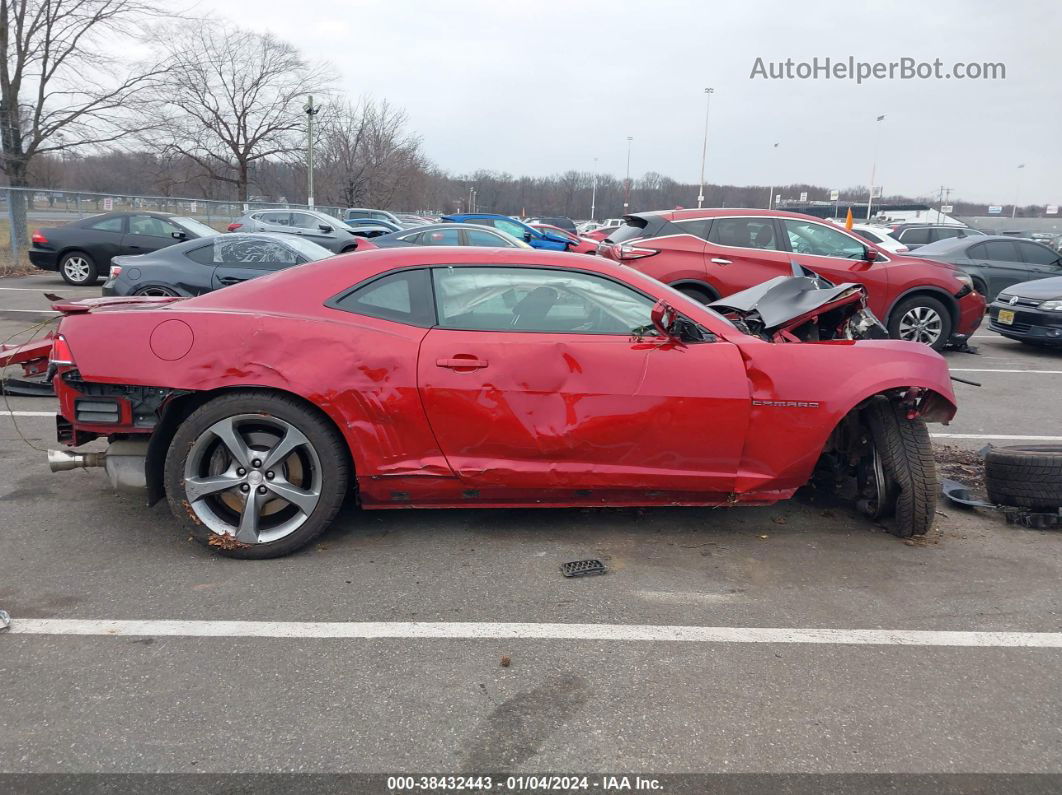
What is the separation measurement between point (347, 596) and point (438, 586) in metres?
0.40

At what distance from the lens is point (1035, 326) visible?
33.3ft

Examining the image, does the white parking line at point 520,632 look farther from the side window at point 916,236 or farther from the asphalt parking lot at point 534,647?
the side window at point 916,236

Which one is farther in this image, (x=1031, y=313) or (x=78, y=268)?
(x=78, y=268)

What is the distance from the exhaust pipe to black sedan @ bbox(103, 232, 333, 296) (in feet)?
17.9

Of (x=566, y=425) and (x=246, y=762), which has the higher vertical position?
(x=566, y=425)

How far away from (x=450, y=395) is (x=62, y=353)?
1.89 meters

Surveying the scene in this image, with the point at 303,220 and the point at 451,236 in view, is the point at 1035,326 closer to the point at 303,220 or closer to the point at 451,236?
the point at 451,236

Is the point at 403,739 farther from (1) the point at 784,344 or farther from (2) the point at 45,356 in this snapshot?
→ (2) the point at 45,356

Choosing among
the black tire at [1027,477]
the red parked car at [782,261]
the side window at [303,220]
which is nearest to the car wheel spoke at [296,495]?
the black tire at [1027,477]

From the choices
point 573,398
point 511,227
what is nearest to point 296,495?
point 573,398

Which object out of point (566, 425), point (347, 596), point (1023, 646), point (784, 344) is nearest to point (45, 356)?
point (347, 596)

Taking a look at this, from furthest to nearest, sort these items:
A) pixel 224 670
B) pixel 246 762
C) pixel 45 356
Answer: pixel 45 356 < pixel 224 670 < pixel 246 762

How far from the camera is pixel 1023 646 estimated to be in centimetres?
305

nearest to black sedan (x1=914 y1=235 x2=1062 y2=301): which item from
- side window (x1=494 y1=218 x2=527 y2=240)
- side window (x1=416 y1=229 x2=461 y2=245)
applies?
side window (x1=416 y1=229 x2=461 y2=245)
